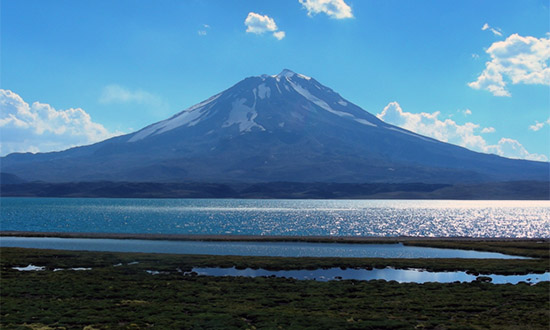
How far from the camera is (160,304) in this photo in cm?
3241

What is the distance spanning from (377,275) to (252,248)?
3064 cm

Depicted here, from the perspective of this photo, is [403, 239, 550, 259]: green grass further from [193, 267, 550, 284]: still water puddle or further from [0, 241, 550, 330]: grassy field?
[193, 267, 550, 284]: still water puddle

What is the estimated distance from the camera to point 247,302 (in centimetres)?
3350

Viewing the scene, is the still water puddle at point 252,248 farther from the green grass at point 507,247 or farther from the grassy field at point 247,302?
the grassy field at point 247,302

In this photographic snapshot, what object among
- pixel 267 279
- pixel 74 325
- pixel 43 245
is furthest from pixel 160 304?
pixel 43 245

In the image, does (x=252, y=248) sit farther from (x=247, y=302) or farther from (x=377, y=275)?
(x=247, y=302)

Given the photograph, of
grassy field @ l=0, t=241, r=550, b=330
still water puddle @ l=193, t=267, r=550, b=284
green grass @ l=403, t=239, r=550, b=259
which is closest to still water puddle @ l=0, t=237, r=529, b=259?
green grass @ l=403, t=239, r=550, b=259

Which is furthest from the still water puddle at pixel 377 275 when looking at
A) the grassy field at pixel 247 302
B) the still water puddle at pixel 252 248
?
the still water puddle at pixel 252 248

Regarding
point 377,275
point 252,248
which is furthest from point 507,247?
point 252,248

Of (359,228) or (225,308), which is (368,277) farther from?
(359,228)

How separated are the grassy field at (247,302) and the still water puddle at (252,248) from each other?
62.3 feet

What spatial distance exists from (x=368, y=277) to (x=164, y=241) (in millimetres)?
48952

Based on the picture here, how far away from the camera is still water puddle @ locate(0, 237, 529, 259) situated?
221 ft

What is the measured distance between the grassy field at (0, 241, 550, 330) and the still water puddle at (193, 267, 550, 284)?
3003mm
